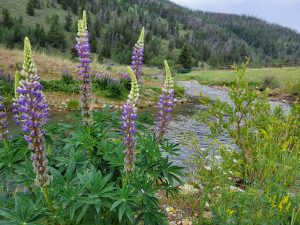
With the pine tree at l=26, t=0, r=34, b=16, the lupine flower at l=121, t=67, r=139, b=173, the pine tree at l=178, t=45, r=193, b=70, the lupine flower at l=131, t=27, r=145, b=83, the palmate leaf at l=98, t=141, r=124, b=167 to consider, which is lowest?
the palmate leaf at l=98, t=141, r=124, b=167

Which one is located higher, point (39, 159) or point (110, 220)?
point (39, 159)

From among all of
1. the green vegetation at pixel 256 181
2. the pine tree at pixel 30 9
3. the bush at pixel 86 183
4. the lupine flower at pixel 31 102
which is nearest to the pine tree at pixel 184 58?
the pine tree at pixel 30 9

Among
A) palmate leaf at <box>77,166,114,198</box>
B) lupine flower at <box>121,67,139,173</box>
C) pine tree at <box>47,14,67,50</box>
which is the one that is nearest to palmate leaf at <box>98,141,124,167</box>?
lupine flower at <box>121,67,139,173</box>

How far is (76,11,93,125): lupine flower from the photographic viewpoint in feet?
13.4

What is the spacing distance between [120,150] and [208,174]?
6.91 feet

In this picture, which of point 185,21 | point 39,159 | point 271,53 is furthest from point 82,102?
point 271,53

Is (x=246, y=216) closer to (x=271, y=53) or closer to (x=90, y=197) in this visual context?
(x=90, y=197)

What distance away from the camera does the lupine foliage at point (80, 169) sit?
2.92 metres

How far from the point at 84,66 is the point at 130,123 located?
1.31 m

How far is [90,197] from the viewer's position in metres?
2.98

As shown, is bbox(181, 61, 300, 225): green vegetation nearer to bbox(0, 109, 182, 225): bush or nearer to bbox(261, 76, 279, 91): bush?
bbox(0, 109, 182, 225): bush

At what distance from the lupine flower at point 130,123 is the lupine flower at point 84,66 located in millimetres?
1067

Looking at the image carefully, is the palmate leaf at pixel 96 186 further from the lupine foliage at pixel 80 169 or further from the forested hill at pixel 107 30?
the forested hill at pixel 107 30

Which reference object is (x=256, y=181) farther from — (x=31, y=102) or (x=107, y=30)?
(x=107, y=30)
